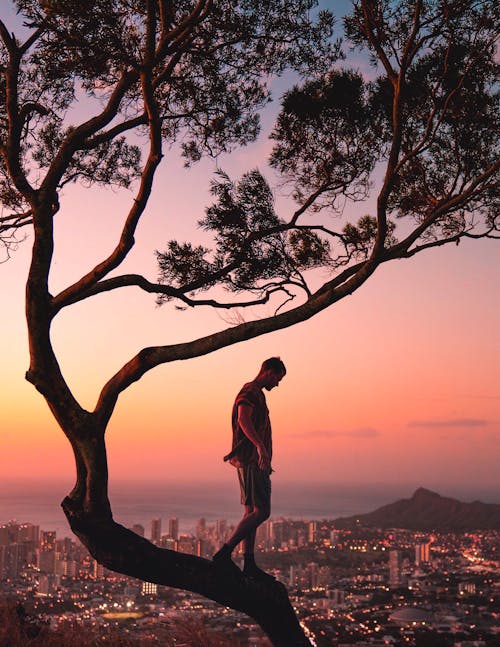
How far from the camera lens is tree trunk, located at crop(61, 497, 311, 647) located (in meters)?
5.17

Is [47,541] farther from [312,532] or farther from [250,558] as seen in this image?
[250,558]

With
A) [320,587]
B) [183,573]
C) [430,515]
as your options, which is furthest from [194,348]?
[430,515]

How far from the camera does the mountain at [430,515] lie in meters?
27.7

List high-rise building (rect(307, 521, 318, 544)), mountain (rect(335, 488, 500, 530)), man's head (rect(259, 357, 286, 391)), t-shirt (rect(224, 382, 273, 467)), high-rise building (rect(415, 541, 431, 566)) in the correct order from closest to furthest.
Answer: t-shirt (rect(224, 382, 273, 467))
man's head (rect(259, 357, 286, 391))
high-rise building (rect(415, 541, 431, 566))
high-rise building (rect(307, 521, 318, 544))
mountain (rect(335, 488, 500, 530))

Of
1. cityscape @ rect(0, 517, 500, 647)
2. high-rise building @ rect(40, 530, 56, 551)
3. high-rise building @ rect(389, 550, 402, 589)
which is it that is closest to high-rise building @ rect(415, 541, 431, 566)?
cityscape @ rect(0, 517, 500, 647)

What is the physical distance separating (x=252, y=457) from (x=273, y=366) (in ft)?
2.20

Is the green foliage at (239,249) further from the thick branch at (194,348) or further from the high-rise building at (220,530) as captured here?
the high-rise building at (220,530)

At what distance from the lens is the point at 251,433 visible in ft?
18.6

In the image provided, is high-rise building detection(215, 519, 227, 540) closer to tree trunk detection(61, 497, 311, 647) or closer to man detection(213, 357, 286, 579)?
tree trunk detection(61, 497, 311, 647)

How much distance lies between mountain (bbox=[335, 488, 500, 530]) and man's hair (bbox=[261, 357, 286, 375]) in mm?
23318

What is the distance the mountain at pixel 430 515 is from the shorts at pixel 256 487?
76.4 ft

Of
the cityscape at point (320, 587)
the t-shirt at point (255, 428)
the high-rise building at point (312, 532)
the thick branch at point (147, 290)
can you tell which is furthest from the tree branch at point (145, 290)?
the high-rise building at point (312, 532)

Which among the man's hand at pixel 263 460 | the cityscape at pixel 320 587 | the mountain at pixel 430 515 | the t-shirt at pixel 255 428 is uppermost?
the t-shirt at pixel 255 428

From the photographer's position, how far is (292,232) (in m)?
6.52
